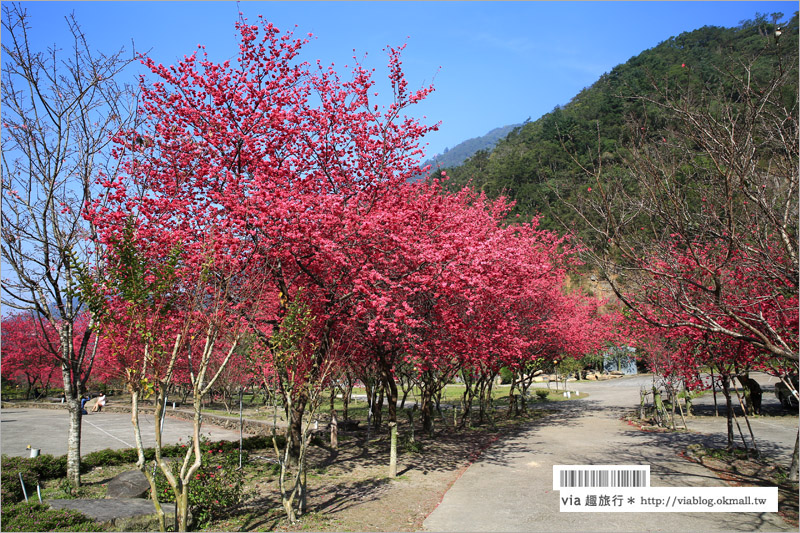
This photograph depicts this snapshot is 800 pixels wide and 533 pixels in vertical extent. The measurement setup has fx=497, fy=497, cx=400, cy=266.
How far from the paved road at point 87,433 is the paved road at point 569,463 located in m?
8.82

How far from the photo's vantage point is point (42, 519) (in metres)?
7.19

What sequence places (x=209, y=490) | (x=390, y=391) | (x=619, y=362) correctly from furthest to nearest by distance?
(x=619, y=362) → (x=390, y=391) → (x=209, y=490)

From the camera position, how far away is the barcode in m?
7.58

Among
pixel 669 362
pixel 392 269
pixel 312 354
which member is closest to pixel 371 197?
pixel 392 269

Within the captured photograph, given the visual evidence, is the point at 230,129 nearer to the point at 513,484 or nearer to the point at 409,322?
the point at 409,322

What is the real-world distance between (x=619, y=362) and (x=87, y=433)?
49382 millimetres

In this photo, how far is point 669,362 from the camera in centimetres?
1728

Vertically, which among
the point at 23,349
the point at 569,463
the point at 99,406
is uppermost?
the point at 23,349

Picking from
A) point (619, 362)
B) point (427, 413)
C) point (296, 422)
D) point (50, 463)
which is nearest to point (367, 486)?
point (296, 422)

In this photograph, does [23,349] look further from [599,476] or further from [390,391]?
[599,476]

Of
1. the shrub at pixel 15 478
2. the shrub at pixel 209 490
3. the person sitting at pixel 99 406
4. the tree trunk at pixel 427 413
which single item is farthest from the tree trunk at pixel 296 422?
the person sitting at pixel 99 406

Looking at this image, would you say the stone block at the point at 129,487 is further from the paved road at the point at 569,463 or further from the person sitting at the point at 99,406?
the person sitting at the point at 99,406

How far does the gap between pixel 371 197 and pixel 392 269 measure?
5.82ft

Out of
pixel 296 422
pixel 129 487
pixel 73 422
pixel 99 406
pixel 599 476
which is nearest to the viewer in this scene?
pixel 599 476
